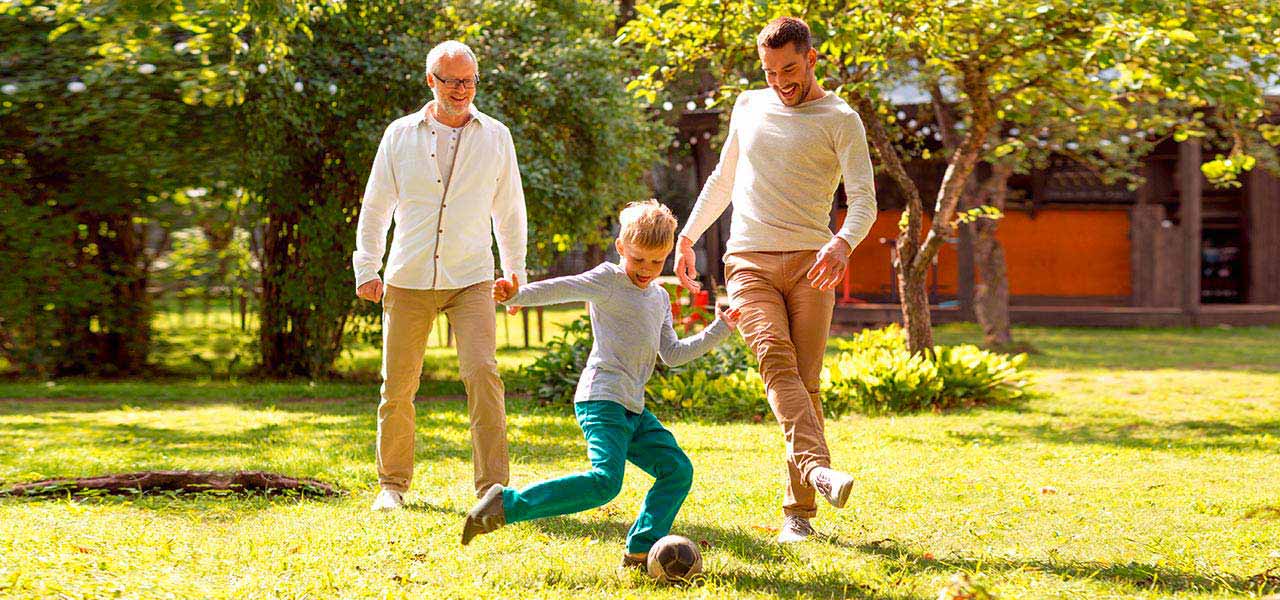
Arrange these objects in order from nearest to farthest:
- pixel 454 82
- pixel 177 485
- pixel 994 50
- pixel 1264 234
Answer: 1. pixel 454 82
2. pixel 177 485
3. pixel 994 50
4. pixel 1264 234

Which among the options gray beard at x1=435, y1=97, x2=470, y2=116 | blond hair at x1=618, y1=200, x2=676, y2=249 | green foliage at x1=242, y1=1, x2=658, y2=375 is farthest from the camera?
green foliage at x1=242, y1=1, x2=658, y2=375

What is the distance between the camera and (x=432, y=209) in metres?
5.54

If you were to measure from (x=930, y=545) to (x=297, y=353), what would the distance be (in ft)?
29.2

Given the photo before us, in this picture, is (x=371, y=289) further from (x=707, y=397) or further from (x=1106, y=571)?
(x=707, y=397)

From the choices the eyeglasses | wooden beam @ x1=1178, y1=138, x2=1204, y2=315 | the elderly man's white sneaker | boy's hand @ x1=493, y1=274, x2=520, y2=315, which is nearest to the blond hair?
boy's hand @ x1=493, y1=274, x2=520, y2=315

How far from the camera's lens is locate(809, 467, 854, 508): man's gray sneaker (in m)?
4.25

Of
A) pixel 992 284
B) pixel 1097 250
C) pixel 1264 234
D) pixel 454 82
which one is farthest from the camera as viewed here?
pixel 1097 250

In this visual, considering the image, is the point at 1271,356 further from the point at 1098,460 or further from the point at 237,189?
the point at 237,189

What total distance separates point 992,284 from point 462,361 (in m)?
11.6

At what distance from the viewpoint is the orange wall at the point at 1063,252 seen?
23.4m

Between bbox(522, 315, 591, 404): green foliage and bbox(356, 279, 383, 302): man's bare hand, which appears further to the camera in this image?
bbox(522, 315, 591, 404): green foliage

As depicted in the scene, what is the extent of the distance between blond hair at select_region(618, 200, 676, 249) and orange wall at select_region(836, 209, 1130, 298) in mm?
19326

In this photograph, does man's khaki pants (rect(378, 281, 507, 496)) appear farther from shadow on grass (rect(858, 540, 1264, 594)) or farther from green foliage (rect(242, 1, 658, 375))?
green foliage (rect(242, 1, 658, 375))

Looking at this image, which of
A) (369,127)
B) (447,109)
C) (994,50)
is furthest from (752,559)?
(369,127)
